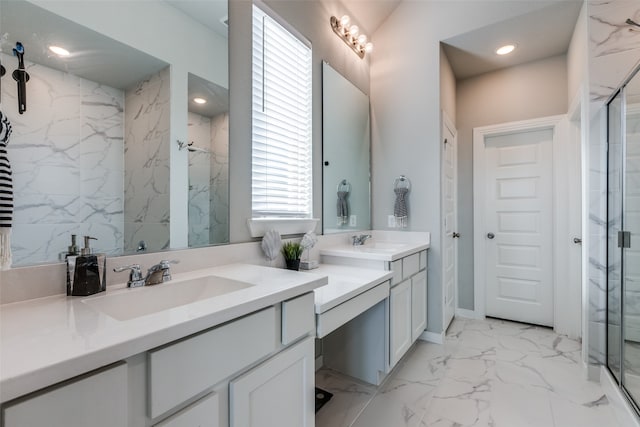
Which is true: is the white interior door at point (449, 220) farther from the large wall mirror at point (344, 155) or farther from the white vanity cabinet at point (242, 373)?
the white vanity cabinet at point (242, 373)

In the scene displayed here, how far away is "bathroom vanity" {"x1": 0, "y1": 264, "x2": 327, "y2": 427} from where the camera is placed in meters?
Result: 0.52

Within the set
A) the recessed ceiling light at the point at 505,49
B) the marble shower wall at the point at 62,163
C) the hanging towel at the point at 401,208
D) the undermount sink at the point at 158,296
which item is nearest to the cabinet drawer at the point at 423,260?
the hanging towel at the point at 401,208

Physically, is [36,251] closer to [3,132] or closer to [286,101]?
[3,132]

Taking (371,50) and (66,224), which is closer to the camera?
(66,224)

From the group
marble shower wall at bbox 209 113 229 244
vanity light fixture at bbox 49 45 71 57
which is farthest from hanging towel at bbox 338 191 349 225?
vanity light fixture at bbox 49 45 71 57

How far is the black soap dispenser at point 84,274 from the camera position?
3.11ft

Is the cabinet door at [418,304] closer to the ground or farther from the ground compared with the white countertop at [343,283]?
closer to the ground

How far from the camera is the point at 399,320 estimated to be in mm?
2000

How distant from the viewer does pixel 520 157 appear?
3.05 m

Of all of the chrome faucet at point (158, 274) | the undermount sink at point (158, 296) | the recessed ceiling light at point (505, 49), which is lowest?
the undermount sink at point (158, 296)

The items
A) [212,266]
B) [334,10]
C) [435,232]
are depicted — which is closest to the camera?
[212,266]

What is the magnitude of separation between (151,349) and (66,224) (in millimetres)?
636

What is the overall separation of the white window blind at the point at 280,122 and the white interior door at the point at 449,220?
1.33 meters

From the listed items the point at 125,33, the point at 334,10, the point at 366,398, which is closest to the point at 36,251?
the point at 125,33
